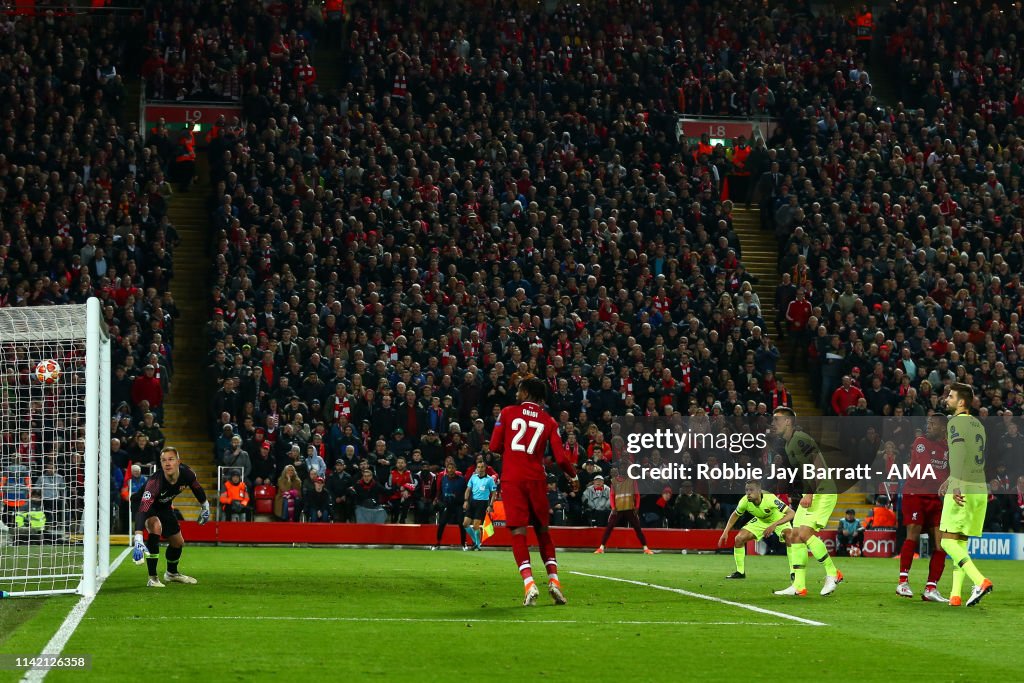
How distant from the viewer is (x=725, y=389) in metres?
30.2

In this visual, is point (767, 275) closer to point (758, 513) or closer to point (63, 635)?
point (758, 513)

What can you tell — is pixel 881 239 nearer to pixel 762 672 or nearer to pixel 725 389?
pixel 725 389

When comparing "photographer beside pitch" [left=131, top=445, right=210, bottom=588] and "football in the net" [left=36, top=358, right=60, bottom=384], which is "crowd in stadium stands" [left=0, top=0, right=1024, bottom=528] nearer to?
"football in the net" [left=36, top=358, right=60, bottom=384]

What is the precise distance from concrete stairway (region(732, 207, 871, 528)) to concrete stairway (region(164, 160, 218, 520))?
42.5 ft

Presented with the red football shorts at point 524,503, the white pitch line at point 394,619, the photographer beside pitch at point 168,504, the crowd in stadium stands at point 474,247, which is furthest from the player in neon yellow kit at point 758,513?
the crowd in stadium stands at point 474,247

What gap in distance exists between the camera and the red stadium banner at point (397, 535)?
26.7 metres

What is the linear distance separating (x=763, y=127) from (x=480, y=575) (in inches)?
955

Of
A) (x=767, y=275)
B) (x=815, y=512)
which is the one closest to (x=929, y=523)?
(x=815, y=512)

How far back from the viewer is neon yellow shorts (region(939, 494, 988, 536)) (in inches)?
573

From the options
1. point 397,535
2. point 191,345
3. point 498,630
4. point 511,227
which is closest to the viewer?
point 498,630

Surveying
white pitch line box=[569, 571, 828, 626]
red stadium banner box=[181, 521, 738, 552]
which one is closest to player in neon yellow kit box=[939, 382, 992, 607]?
white pitch line box=[569, 571, 828, 626]

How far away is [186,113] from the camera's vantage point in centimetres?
3669

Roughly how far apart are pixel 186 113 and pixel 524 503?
1012 inches

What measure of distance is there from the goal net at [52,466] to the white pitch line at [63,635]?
814 mm
